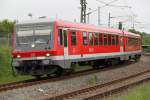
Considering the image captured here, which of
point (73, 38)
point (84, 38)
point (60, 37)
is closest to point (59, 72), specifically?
point (73, 38)

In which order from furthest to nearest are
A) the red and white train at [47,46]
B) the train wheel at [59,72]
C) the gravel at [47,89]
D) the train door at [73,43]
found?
the train door at [73,43]
the train wheel at [59,72]
the red and white train at [47,46]
the gravel at [47,89]

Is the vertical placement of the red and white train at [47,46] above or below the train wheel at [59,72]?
above

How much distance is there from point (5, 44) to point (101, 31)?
11570mm

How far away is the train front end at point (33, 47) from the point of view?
20.5m

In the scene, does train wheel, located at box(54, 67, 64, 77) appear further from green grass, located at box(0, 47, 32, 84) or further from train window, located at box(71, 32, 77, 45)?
green grass, located at box(0, 47, 32, 84)

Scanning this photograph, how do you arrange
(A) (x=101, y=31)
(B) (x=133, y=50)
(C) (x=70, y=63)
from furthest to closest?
(B) (x=133, y=50)
(A) (x=101, y=31)
(C) (x=70, y=63)

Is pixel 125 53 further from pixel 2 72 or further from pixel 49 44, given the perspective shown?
pixel 49 44

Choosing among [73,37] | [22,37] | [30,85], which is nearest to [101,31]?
[73,37]

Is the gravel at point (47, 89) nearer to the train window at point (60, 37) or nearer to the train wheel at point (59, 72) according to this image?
the train wheel at point (59, 72)

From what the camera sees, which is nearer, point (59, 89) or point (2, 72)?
point (59, 89)

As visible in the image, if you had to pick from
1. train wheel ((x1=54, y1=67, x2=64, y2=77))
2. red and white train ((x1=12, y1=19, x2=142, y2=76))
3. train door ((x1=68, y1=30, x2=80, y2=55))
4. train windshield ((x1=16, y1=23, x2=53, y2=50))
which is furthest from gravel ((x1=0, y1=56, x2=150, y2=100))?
train windshield ((x1=16, y1=23, x2=53, y2=50))

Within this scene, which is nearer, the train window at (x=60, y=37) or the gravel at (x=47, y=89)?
the gravel at (x=47, y=89)

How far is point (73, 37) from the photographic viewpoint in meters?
22.6

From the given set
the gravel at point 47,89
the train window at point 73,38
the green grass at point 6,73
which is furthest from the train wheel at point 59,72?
the green grass at point 6,73
